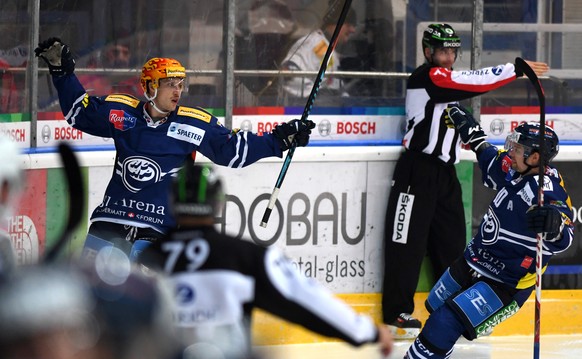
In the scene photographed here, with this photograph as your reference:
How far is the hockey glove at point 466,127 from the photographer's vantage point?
20.8 feet

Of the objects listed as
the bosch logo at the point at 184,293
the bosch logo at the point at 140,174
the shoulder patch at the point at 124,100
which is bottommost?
the bosch logo at the point at 184,293

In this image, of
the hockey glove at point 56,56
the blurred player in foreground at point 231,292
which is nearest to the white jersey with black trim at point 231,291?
the blurred player in foreground at point 231,292

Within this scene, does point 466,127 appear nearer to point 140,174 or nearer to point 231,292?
point 140,174

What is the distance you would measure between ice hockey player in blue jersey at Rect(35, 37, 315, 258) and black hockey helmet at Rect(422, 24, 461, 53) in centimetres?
148

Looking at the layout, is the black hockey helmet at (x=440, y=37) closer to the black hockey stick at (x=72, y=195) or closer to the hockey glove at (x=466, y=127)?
the hockey glove at (x=466, y=127)

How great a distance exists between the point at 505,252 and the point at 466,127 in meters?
0.70

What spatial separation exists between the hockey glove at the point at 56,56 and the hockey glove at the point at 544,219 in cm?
201

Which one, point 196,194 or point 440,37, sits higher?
point 440,37

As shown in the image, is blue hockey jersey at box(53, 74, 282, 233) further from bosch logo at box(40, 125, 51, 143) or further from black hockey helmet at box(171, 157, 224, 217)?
black hockey helmet at box(171, 157, 224, 217)

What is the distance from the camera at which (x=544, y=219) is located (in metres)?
5.64

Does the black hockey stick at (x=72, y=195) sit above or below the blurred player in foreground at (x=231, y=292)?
above

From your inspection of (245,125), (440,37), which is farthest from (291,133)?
(440,37)

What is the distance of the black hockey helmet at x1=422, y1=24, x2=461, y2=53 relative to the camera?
721cm

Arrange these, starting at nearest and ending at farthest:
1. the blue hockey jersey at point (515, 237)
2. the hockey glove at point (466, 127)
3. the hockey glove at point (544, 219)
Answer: the hockey glove at point (544, 219) < the blue hockey jersey at point (515, 237) < the hockey glove at point (466, 127)
